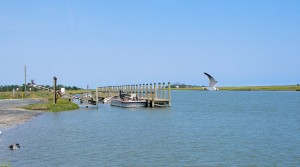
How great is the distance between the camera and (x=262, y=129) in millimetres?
36125

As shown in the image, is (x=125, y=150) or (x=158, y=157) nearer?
(x=158, y=157)

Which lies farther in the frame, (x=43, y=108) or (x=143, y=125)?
(x=43, y=108)

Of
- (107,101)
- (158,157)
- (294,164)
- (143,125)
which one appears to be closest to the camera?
(294,164)

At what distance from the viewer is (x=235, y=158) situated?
2173 cm

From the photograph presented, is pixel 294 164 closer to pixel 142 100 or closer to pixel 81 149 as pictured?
pixel 81 149

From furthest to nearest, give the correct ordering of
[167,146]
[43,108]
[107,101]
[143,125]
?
[107,101] < [43,108] < [143,125] < [167,146]

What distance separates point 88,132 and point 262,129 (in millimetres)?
14594

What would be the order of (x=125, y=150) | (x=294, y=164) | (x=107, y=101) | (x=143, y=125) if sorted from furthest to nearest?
(x=107, y=101) < (x=143, y=125) < (x=125, y=150) < (x=294, y=164)

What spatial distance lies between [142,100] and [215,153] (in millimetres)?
39788

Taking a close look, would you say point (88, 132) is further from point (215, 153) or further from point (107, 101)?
point (107, 101)

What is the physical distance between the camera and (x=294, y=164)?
67.2 feet

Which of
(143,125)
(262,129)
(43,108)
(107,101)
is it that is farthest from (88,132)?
(107,101)

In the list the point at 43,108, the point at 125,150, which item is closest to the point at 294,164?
the point at 125,150

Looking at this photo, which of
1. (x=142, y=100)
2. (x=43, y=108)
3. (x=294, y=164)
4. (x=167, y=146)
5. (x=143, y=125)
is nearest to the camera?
(x=294, y=164)
